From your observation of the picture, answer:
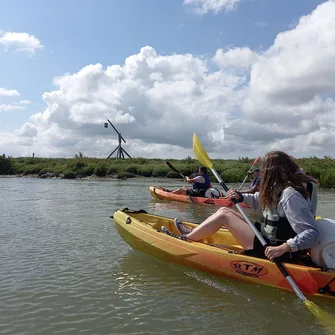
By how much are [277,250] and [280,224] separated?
249 millimetres

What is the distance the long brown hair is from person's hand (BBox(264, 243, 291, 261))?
1.28 feet

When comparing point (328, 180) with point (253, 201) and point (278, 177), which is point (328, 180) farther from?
point (278, 177)

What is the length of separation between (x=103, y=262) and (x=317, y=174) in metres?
17.5

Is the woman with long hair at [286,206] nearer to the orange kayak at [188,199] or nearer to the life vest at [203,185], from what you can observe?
the orange kayak at [188,199]

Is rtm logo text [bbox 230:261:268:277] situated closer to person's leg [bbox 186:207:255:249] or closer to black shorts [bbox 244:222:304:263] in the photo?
black shorts [bbox 244:222:304:263]

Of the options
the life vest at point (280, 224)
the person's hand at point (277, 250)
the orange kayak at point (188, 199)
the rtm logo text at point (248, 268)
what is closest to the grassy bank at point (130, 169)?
the orange kayak at point (188, 199)

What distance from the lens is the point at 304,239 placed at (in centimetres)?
329

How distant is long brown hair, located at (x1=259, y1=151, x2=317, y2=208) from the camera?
11.3 feet

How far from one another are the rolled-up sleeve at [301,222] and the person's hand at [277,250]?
0.08 meters

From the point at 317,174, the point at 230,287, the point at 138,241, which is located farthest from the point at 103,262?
the point at 317,174

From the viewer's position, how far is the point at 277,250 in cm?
351

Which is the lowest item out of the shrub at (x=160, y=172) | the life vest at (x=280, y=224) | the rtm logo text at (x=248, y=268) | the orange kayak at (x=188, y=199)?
the rtm logo text at (x=248, y=268)

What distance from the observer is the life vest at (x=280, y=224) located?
3512mm

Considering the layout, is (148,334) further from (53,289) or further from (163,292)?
(53,289)
